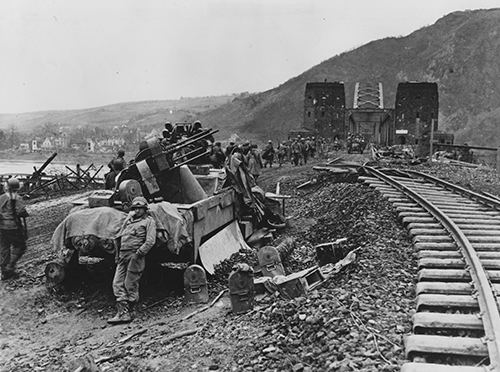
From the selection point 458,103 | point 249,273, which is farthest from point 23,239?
point 458,103

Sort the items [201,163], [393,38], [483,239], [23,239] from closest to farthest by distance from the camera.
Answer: [483,239] → [23,239] → [201,163] → [393,38]

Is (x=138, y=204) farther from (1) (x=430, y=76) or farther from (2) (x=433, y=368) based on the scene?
(1) (x=430, y=76)

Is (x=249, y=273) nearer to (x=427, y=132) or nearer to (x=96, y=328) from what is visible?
(x=96, y=328)

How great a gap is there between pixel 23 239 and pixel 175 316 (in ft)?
12.5

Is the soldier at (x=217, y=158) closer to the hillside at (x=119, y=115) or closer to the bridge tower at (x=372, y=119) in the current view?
the bridge tower at (x=372, y=119)

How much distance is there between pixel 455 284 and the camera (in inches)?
230

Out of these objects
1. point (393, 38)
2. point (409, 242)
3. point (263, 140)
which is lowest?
point (263, 140)

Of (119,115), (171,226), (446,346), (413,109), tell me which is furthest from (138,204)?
(119,115)

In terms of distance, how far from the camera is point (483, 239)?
795 cm

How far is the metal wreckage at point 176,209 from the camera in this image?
25.3 ft

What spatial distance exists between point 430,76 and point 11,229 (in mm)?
84454

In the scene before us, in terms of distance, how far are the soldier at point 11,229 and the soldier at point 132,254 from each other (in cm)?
291

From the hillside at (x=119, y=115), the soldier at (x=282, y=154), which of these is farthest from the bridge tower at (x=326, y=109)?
the hillside at (x=119, y=115)

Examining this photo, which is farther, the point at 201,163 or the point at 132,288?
the point at 201,163
